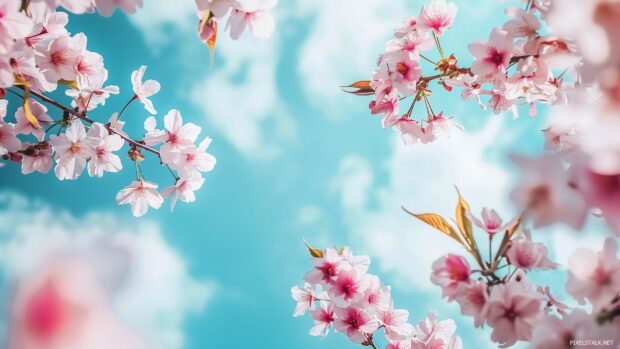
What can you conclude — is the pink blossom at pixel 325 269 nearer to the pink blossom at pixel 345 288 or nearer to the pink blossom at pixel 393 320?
the pink blossom at pixel 345 288

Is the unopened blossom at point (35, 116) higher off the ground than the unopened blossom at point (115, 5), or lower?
higher

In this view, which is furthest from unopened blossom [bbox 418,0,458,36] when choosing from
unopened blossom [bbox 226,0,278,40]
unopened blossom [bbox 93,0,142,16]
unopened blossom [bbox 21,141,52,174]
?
unopened blossom [bbox 21,141,52,174]

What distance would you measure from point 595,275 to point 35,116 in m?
2.23

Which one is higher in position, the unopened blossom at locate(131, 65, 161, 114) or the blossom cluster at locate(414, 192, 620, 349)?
the unopened blossom at locate(131, 65, 161, 114)

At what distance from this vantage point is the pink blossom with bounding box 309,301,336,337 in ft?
7.20

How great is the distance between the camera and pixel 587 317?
1.13 m

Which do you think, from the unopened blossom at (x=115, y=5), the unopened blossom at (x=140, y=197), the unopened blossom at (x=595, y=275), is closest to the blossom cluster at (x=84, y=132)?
the unopened blossom at (x=140, y=197)

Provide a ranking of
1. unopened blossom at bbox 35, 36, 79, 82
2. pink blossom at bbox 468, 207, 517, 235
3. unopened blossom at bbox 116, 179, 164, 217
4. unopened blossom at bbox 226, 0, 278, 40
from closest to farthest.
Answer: pink blossom at bbox 468, 207, 517, 235
unopened blossom at bbox 226, 0, 278, 40
unopened blossom at bbox 35, 36, 79, 82
unopened blossom at bbox 116, 179, 164, 217

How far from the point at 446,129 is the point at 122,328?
184cm

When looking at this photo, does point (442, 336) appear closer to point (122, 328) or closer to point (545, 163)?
point (545, 163)

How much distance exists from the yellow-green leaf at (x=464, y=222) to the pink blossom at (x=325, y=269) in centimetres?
66

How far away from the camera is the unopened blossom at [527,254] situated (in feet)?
4.20

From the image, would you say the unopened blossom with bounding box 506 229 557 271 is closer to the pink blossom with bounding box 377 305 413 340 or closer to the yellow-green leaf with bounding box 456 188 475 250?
the yellow-green leaf with bounding box 456 188 475 250

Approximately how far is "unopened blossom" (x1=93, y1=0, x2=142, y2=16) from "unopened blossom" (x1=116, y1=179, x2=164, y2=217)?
1.06 m
